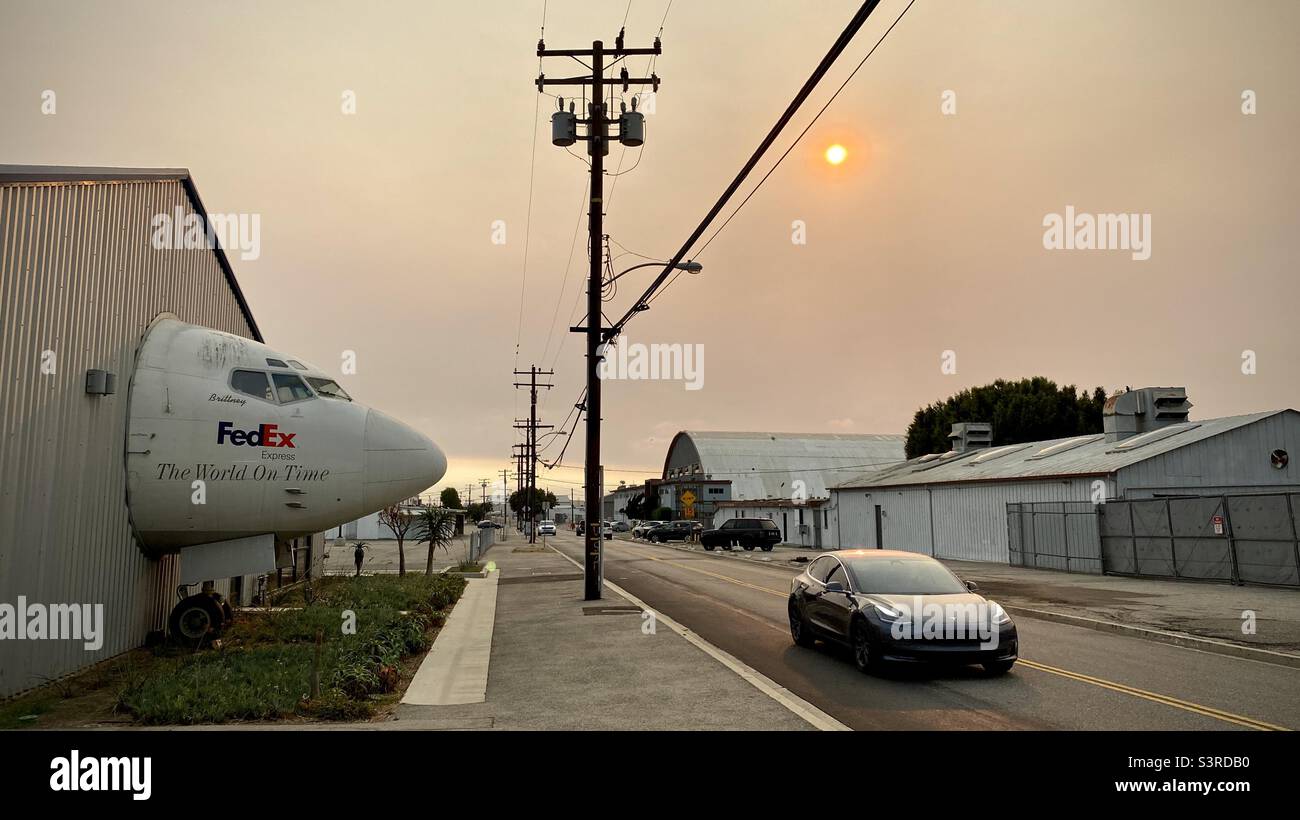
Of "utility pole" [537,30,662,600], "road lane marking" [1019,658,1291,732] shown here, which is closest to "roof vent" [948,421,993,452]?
"utility pole" [537,30,662,600]

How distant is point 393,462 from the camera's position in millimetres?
13859

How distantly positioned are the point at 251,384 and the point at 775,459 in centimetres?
9180

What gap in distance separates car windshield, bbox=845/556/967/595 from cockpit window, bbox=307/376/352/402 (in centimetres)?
871

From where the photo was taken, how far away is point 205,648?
13820 millimetres

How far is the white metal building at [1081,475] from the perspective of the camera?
30.6 m

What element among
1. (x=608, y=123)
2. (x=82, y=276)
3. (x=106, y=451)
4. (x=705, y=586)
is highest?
(x=608, y=123)

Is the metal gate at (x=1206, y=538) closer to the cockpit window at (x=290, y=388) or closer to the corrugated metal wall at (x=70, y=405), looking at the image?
the cockpit window at (x=290, y=388)

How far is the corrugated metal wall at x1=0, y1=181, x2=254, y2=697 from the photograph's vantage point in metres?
10.0

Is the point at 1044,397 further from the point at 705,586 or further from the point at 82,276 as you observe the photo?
the point at 82,276

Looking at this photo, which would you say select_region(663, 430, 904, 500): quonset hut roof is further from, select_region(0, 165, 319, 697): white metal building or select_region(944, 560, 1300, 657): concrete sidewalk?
select_region(0, 165, 319, 697): white metal building

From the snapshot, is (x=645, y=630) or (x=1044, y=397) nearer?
(x=645, y=630)
